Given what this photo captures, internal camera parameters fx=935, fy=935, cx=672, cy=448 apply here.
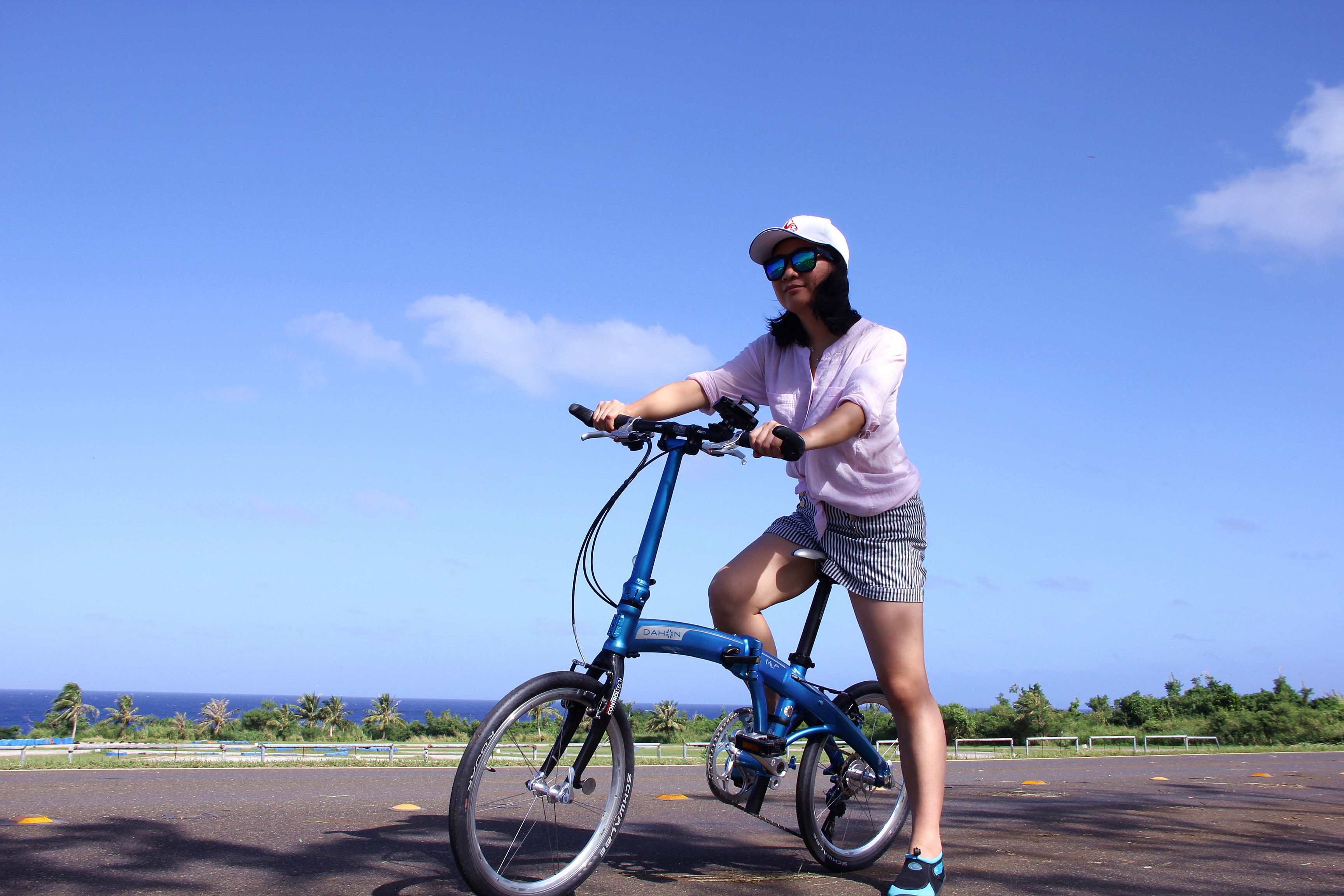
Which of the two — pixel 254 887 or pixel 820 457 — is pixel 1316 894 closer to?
pixel 820 457

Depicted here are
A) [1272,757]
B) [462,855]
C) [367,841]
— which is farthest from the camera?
[1272,757]

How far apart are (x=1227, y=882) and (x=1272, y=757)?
18708 millimetres

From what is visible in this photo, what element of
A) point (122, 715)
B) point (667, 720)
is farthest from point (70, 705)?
point (667, 720)

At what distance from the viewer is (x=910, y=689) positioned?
304cm

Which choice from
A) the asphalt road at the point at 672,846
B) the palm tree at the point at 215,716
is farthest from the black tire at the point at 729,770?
the palm tree at the point at 215,716

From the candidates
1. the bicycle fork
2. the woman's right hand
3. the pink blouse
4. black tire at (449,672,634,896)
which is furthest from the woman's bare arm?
black tire at (449,672,634,896)

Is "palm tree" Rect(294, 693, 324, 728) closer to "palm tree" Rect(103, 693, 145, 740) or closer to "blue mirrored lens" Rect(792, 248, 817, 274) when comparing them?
"palm tree" Rect(103, 693, 145, 740)

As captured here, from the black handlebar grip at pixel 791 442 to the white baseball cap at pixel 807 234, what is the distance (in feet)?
2.91

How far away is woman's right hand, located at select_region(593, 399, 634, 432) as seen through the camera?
2.88 m

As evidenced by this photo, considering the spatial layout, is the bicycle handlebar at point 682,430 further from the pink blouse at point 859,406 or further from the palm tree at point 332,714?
the palm tree at point 332,714

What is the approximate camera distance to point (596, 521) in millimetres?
2906

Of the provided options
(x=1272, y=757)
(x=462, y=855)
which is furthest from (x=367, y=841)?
(x=1272, y=757)

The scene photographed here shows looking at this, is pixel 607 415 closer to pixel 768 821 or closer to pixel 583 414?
pixel 583 414

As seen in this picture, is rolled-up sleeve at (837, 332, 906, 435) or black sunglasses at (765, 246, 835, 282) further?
black sunglasses at (765, 246, 835, 282)
